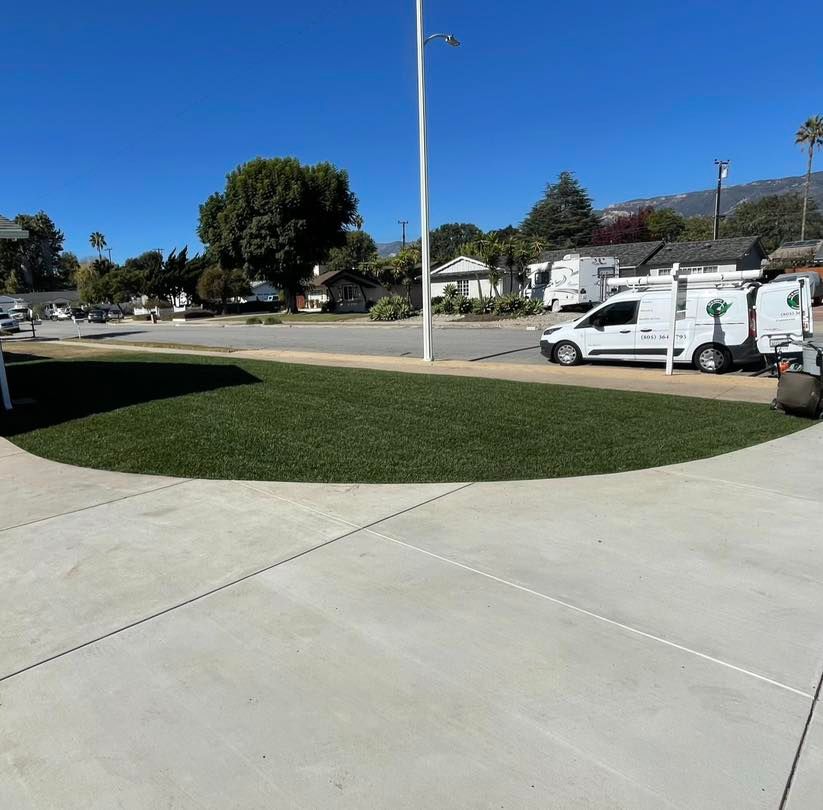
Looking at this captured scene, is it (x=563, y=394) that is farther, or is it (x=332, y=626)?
(x=563, y=394)

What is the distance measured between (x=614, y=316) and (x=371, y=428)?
27.7ft

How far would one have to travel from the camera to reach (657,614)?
132 inches

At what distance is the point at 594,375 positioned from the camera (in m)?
12.9

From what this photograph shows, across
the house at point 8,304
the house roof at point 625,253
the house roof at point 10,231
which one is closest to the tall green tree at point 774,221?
the house roof at point 625,253

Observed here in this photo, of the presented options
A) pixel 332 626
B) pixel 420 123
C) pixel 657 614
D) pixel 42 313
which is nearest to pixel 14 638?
pixel 332 626

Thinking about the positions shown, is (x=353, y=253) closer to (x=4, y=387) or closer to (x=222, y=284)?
(x=222, y=284)

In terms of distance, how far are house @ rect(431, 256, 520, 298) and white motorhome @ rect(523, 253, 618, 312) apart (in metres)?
11.2

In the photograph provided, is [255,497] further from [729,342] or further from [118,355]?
[118,355]

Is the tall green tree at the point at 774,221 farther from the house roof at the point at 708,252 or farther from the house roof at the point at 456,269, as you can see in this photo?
the house roof at the point at 456,269

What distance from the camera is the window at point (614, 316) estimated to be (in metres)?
13.6

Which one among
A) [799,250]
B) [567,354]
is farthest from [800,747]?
[799,250]

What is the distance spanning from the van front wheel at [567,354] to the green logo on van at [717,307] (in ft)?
9.91

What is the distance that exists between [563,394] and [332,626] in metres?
7.63

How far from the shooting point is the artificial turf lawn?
20.5 feet
